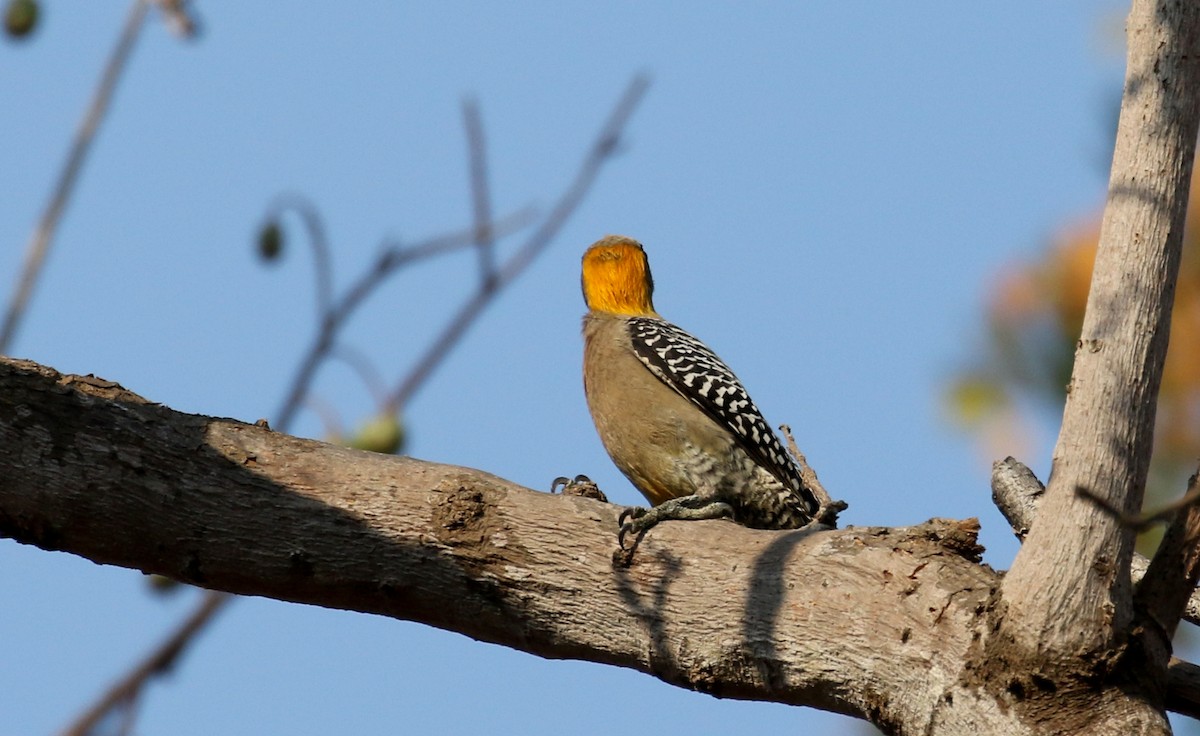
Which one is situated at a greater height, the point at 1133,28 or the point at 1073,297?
the point at 1073,297

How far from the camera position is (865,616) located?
13.8 feet

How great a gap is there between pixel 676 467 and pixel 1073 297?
96.2 inches

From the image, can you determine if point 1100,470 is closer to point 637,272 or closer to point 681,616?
point 681,616

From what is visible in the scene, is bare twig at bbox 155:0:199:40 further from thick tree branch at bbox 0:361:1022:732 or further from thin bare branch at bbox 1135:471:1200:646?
thin bare branch at bbox 1135:471:1200:646

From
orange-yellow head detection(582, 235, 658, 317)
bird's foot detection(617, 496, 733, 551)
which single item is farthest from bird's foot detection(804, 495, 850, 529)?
orange-yellow head detection(582, 235, 658, 317)

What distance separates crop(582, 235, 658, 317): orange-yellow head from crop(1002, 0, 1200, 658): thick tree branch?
16.8ft

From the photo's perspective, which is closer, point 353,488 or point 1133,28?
point 1133,28

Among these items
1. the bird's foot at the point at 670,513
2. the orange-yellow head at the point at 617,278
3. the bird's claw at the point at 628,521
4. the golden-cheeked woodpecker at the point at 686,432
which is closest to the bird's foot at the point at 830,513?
the bird's foot at the point at 670,513

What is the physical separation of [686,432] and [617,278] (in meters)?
2.05

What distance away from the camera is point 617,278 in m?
9.20

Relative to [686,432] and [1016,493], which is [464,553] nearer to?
[1016,493]

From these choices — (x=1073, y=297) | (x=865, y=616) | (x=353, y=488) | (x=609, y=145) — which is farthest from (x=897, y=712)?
(x=1073, y=297)

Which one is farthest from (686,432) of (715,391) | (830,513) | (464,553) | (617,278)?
(464,553)

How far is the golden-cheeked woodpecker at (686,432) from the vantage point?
724 centimetres
